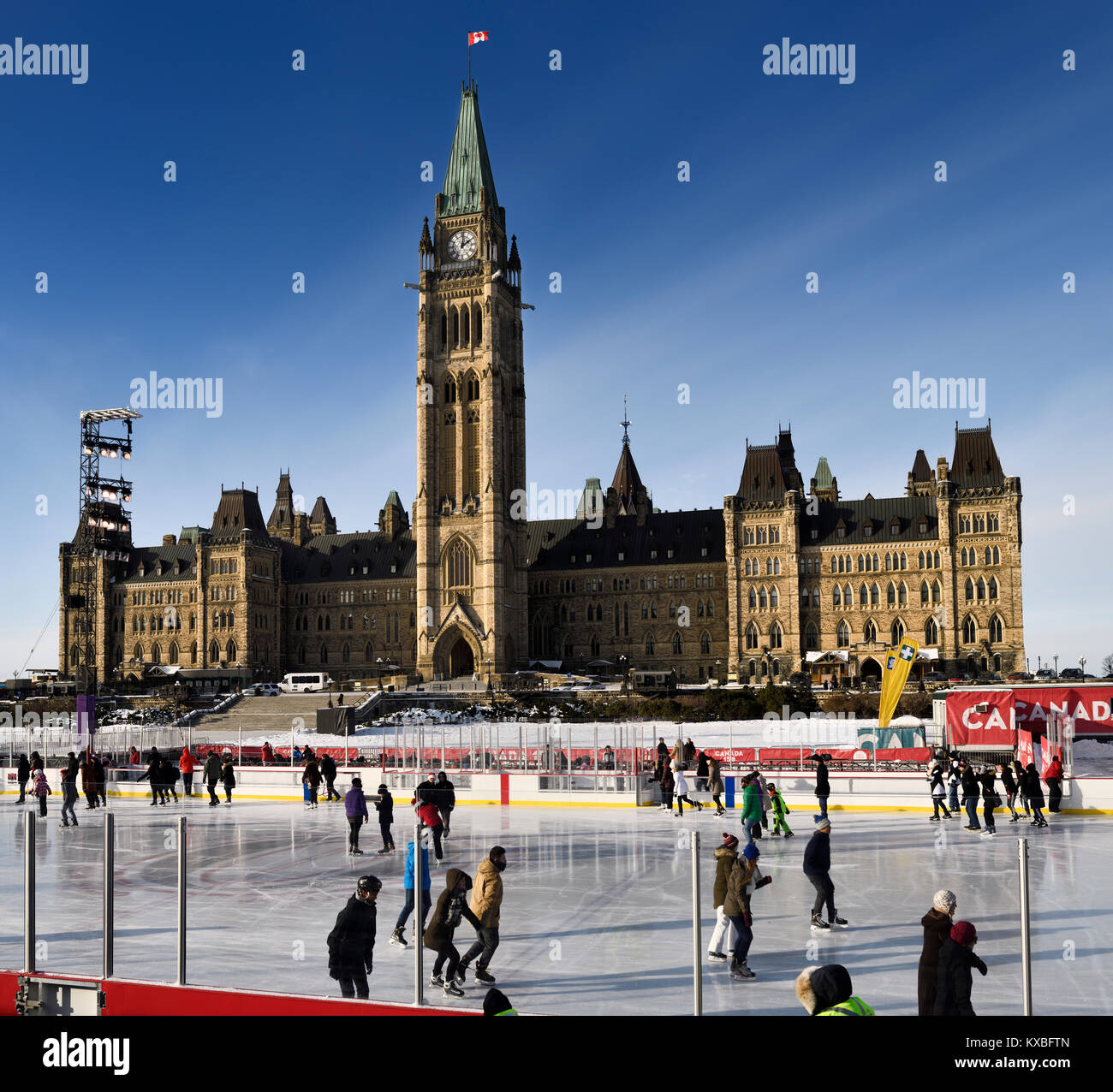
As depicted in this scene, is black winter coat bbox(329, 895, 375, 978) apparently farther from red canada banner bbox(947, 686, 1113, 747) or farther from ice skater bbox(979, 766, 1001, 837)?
red canada banner bbox(947, 686, 1113, 747)

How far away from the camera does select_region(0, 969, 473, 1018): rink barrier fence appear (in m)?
8.66

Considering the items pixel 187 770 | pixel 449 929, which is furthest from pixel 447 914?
→ pixel 187 770

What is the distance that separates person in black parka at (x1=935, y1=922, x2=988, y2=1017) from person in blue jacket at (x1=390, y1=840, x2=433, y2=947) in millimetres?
3900

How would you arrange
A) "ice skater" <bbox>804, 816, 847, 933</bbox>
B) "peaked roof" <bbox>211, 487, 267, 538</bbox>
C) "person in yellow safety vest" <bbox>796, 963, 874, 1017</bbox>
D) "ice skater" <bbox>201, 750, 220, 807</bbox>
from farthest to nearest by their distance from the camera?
"peaked roof" <bbox>211, 487, 267, 538</bbox>, "ice skater" <bbox>201, 750, 220, 807</bbox>, "ice skater" <bbox>804, 816, 847, 933</bbox>, "person in yellow safety vest" <bbox>796, 963, 874, 1017</bbox>

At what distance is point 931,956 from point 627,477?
126209 mm

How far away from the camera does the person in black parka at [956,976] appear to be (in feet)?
24.9

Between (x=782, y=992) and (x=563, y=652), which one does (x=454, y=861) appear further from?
(x=563, y=652)

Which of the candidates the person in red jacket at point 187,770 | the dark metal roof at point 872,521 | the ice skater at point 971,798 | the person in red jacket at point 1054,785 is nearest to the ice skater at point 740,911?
the ice skater at point 971,798

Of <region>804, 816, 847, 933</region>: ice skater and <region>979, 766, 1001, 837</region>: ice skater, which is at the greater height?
<region>804, 816, 847, 933</region>: ice skater

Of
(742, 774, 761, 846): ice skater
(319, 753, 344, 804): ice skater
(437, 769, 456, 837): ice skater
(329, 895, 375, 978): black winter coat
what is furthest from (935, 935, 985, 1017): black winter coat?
(319, 753, 344, 804): ice skater

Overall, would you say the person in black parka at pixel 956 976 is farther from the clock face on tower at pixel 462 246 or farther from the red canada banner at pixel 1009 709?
the clock face on tower at pixel 462 246

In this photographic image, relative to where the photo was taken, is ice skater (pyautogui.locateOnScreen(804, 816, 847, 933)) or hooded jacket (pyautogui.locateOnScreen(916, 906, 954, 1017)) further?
ice skater (pyautogui.locateOnScreen(804, 816, 847, 933))

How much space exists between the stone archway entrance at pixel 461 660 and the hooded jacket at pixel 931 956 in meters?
88.4
